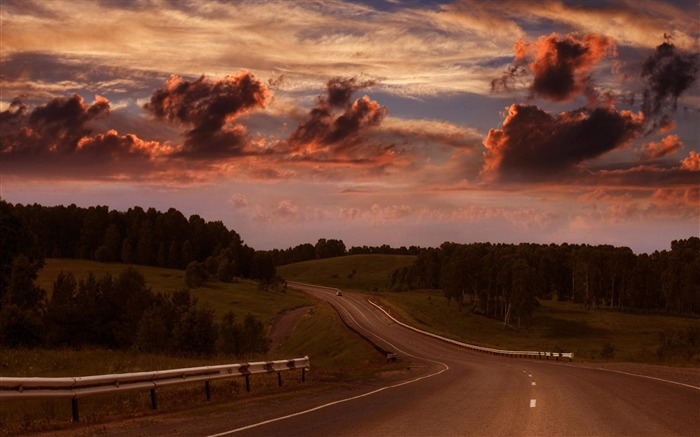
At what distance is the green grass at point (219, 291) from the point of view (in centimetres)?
11932

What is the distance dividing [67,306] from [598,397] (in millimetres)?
52307

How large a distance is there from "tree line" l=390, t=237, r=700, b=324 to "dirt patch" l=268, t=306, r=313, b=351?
44149 millimetres

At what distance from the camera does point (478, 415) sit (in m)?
16.0

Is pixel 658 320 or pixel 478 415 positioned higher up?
pixel 478 415

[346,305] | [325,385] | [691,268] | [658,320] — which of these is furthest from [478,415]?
[691,268]

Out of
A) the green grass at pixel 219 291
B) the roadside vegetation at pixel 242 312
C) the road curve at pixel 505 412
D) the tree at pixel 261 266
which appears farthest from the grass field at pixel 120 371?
the tree at pixel 261 266

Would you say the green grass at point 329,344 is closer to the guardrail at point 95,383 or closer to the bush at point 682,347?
the bush at point 682,347

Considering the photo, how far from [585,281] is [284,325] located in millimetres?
96379

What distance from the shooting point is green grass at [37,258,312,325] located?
11932 cm

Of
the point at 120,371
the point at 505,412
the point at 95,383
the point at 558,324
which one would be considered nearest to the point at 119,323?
the point at 120,371

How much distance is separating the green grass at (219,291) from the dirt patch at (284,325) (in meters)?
1.72

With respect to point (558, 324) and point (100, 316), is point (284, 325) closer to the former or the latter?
point (100, 316)

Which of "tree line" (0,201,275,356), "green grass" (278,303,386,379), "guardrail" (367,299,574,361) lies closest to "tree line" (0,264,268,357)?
"tree line" (0,201,275,356)

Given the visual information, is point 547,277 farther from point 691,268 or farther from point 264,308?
point 264,308
